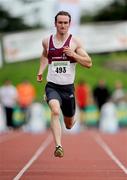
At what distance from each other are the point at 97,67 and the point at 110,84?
2.62m

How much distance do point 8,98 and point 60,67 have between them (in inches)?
630

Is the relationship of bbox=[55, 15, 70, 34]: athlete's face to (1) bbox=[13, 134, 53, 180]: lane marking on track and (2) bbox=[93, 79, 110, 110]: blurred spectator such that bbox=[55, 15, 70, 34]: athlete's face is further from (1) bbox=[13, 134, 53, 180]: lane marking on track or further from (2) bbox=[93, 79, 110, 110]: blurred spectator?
(2) bbox=[93, 79, 110, 110]: blurred spectator

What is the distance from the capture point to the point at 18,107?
30219 mm

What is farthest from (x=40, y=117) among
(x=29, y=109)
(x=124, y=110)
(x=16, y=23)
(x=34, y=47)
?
(x=16, y=23)

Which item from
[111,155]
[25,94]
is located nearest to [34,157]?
[111,155]

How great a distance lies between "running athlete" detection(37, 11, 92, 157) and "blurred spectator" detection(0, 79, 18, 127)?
15408mm

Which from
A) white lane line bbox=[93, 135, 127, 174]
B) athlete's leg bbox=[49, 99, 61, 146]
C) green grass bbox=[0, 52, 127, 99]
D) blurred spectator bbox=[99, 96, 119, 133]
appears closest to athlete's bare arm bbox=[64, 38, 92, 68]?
athlete's leg bbox=[49, 99, 61, 146]

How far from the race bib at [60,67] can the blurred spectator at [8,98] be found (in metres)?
15.7

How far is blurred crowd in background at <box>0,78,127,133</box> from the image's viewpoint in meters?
27.2

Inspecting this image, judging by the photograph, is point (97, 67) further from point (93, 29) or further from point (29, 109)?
point (29, 109)

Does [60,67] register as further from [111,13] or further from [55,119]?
[111,13]

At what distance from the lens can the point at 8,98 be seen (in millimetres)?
26984

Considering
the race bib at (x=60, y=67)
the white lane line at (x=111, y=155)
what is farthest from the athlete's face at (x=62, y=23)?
the white lane line at (x=111, y=155)

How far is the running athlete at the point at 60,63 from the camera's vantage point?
35.8 ft
